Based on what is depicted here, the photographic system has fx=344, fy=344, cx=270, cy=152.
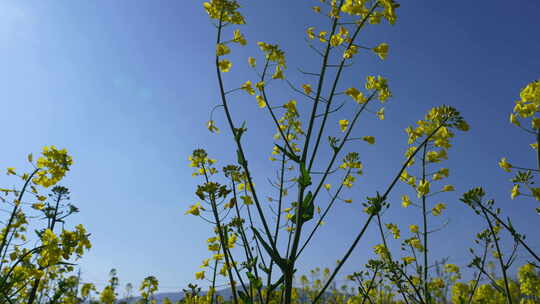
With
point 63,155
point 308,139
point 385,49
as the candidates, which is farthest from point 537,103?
point 63,155

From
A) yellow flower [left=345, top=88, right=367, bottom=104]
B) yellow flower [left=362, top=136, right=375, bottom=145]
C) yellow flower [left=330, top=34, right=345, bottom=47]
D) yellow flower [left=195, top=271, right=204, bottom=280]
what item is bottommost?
yellow flower [left=195, top=271, right=204, bottom=280]

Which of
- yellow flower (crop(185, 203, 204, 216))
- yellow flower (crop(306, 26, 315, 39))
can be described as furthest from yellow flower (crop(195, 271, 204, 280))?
yellow flower (crop(306, 26, 315, 39))

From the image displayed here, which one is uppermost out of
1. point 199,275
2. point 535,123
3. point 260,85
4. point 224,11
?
point 224,11

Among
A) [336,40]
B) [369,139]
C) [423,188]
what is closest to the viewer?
[336,40]

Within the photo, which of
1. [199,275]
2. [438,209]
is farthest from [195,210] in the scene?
[438,209]

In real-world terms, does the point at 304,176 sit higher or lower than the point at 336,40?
lower

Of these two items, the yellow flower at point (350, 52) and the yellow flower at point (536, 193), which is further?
the yellow flower at point (536, 193)

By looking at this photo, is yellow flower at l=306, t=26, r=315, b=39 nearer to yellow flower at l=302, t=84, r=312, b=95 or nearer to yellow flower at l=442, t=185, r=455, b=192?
yellow flower at l=302, t=84, r=312, b=95

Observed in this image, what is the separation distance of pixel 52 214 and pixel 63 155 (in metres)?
1.24

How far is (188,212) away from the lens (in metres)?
3.08

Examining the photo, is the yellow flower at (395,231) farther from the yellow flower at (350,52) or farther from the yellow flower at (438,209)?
the yellow flower at (350,52)

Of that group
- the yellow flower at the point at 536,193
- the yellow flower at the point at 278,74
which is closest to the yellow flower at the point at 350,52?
the yellow flower at the point at 278,74

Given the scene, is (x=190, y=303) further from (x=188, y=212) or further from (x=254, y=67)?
(x=254, y=67)

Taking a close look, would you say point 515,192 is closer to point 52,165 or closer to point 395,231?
point 395,231
